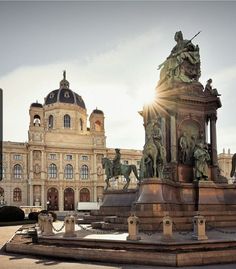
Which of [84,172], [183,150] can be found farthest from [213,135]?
[84,172]

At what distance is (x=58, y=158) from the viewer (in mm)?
90375

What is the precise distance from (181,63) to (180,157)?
504 centimetres

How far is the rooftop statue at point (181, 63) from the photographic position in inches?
862

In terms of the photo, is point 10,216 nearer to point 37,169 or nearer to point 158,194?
point 158,194

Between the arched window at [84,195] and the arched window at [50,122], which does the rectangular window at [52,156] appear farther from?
the arched window at [84,195]

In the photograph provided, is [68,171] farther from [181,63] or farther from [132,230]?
[132,230]

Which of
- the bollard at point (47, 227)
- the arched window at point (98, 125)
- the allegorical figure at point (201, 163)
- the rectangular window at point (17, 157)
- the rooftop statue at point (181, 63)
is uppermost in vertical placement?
the arched window at point (98, 125)

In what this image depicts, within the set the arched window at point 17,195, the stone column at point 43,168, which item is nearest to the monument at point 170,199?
the stone column at point 43,168

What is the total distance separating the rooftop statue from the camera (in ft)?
71.9

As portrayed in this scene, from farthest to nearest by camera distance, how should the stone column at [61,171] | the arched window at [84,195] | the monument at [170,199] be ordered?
the arched window at [84,195] < the stone column at [61,171] < the monument at [170,199]

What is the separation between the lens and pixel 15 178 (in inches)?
3440

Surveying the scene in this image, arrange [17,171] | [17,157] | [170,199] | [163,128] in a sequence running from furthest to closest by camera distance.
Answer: [17,157] → [17,171] → [163,128] → [170,199]

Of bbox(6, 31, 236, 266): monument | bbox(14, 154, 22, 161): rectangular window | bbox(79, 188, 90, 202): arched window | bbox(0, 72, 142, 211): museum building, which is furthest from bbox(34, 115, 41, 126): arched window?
bbox(6, 31, 236, 266): monument

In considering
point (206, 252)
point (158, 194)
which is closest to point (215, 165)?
point (158, 194)
